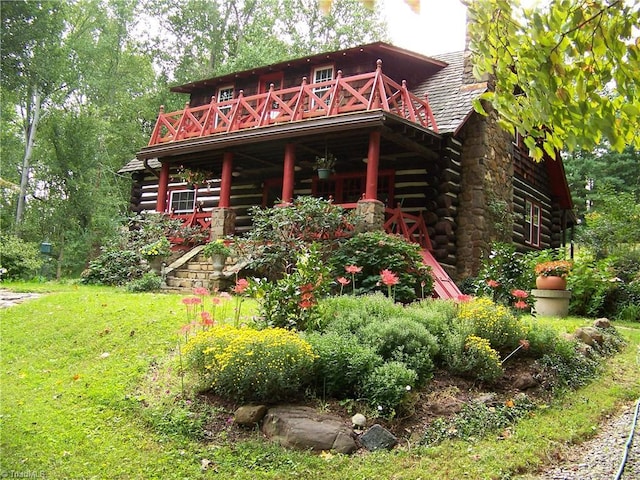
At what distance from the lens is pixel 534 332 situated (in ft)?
22.1

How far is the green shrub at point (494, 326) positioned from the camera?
6227mm

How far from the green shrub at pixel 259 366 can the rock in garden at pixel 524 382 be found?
7.95 ft

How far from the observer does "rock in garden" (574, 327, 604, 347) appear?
7961mm

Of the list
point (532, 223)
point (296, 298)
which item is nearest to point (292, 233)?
point (296, 298)

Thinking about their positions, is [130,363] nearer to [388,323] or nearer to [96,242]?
[388,323]

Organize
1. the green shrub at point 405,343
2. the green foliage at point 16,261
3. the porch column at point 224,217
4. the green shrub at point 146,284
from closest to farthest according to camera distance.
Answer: the green shrub at point 405,343 → the green shrub at point 146,284 → the porch column at point 224,217 → the green foliage at point 16,261

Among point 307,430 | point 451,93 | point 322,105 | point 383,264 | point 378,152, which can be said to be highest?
point 451,93

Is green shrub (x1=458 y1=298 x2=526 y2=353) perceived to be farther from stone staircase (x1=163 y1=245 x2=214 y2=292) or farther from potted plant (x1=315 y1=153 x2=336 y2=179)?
potted plant (x1=315 y1=153 x2=336 y2=179)

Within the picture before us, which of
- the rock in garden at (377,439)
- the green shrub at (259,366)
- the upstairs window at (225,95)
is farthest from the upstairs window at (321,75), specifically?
the rock in garden at (377,439)

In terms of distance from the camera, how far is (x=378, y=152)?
38.5 feet

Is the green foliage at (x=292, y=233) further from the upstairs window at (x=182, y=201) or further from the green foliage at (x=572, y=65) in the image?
the upstairs window at (x=182, y=201)

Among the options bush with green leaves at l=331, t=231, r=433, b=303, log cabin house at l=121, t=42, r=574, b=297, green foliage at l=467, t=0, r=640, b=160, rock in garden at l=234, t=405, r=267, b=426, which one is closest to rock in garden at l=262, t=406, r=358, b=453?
rock in garden at l=234, t=405, r=267, b=426

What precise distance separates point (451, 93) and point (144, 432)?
1347 centimetres

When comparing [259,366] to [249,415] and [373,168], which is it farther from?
[373,168]
